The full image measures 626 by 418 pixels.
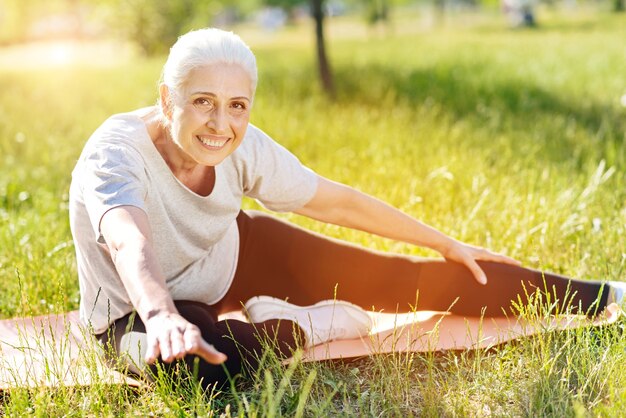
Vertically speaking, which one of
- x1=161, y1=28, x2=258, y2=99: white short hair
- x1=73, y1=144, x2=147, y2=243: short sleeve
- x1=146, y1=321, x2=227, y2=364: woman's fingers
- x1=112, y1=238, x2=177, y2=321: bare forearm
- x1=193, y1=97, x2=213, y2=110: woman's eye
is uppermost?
x1=161, y1=28, x2=258, y2=99: white short hair

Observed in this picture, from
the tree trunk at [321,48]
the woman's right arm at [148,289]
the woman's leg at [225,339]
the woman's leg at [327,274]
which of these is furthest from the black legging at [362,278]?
the tree trunk at [321,48]

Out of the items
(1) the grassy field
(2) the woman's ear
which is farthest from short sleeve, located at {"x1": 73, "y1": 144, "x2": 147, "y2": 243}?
(1) the grassy field

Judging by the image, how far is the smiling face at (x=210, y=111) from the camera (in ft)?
8.76

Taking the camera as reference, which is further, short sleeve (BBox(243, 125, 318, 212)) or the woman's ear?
short sleeve (BBox(243, 125, 318, 212))

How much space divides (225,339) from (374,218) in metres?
0.84

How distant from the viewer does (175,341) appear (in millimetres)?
1971

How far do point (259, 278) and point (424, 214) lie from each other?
134 cm

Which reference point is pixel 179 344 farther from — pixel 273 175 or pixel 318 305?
pixel 318 305

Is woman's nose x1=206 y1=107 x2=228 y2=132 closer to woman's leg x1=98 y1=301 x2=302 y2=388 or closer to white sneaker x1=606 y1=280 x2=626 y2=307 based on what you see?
woman's leg x1=98 y1=301 x2=302 y2=388

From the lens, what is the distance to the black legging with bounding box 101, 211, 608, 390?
338cm

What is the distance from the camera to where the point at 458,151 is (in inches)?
235

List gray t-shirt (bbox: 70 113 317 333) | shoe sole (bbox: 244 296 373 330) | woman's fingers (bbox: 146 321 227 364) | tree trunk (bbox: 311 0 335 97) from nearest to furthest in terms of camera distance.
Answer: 1. woman's fingers (bbox: 146 321 227 364)
2. gray t-shirt (bbox: 70 113 317 333)
3. shoe sole (bbox: 244 296 373 330)
4. tree trunk (bbox: 311 0 335 97)

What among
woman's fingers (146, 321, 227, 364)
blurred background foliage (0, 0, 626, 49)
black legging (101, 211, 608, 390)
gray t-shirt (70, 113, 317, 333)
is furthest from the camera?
blurred background foliage (0, 0, 626, 49)

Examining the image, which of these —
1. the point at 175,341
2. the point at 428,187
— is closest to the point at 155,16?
the point at 428,187
